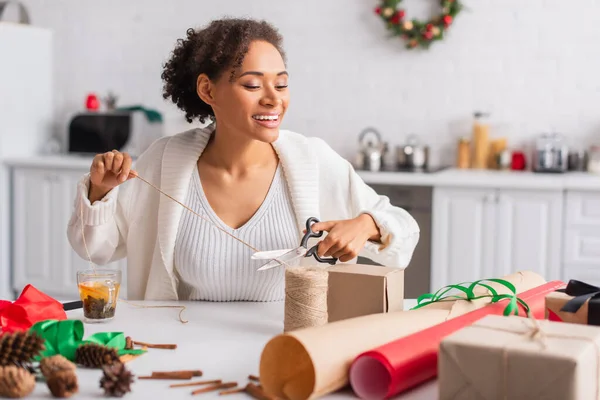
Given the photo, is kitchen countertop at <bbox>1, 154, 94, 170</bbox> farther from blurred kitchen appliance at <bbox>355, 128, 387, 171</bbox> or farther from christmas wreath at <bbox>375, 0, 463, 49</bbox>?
christmas wreath at <bbox>375, 0, 463, 49</bbox>

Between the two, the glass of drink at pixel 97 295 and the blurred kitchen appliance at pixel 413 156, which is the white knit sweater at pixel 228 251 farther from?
the blurred kitchen appliance at pixel 413 156

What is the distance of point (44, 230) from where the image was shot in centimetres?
446

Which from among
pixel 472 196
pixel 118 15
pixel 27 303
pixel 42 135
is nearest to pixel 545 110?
pixel 472 196

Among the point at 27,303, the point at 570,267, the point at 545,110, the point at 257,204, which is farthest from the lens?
the point at 545,110

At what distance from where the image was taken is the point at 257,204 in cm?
202

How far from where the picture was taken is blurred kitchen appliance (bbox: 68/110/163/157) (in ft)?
14.7

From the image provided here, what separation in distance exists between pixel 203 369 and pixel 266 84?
2.47 ft

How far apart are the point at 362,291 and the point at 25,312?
61cm

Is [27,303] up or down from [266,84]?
down

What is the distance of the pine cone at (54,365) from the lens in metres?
1.23

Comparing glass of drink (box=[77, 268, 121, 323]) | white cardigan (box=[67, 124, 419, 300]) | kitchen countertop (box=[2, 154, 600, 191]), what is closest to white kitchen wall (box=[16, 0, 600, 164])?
kitchen countertop (box=[2, 154, 600, 191])

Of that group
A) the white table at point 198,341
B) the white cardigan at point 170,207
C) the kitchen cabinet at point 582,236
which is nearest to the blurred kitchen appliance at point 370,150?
the kitchen cabinet at point 582,236

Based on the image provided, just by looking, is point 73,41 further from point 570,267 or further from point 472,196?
point 570,267

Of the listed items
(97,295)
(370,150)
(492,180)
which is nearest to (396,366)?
(97,295)
